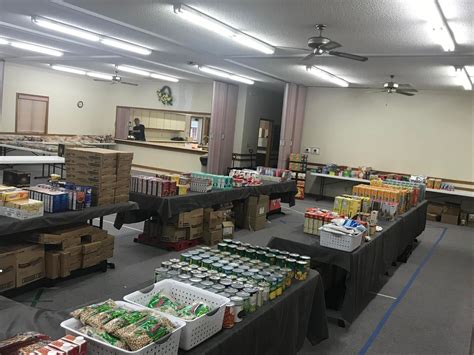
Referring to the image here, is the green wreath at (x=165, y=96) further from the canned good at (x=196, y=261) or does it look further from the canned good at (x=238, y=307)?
the canned good at (x=238, y=307)

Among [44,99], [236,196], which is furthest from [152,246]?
[44,99]

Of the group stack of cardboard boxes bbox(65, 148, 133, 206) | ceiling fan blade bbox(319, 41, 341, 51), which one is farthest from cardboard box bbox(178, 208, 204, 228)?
ceiling fan blade bbox(319, 41, 341, 51)

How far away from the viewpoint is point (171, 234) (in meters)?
5.66

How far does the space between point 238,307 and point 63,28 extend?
19.4 feet

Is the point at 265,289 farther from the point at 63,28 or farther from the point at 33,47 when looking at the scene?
the point at 33,47

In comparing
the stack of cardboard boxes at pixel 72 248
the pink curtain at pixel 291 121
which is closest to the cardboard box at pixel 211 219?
the stack of cardboard boxes at pixel 72 248

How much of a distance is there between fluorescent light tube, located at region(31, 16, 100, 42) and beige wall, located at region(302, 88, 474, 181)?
640 cm

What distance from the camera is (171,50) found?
7910 millimetres

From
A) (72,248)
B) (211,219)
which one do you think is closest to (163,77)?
(211,219)

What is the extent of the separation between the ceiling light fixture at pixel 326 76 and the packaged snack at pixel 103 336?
7.51 meters

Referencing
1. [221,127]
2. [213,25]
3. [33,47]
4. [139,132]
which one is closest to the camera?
[213,25]

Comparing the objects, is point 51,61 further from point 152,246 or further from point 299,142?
point 152,246

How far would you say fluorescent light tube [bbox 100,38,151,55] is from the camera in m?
7.24

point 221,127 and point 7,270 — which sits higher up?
point 221,127
